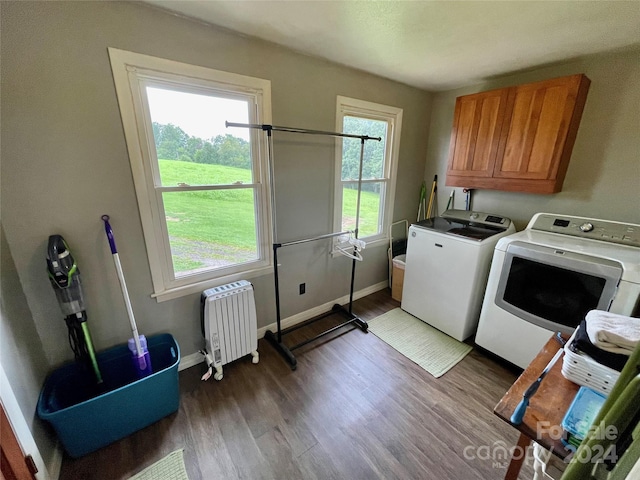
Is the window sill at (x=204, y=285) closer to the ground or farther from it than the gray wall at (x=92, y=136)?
closer to the ground

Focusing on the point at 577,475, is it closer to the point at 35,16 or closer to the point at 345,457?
the point at 345,457

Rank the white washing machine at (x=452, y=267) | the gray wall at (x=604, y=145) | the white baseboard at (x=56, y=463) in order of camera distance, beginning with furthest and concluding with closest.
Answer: the white washing machine at (x=452, y=267) → the gray wall at (x=604, y=145) → the white baseboard at (x=56, y=463)

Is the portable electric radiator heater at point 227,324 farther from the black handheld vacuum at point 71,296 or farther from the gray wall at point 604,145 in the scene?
the gray wall at point 604,145

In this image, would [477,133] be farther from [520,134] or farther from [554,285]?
[554,285]

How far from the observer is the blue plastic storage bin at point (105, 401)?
1253mm

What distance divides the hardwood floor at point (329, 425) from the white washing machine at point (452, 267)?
0.37 metres

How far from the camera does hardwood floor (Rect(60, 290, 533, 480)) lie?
1.31 metres

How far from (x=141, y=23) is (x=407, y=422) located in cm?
270

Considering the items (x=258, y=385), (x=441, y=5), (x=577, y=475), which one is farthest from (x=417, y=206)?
(x=577, y=475)

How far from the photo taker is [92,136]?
132 centimetres

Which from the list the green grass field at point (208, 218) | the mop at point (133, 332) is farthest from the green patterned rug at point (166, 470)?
the green grass field at point (208, 218)

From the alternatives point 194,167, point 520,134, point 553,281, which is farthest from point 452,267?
point 194,167

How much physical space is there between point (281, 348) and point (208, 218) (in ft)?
3.85

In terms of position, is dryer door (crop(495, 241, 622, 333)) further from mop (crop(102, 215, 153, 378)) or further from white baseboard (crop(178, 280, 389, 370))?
mop (crop(102, 215, 153, 378))
